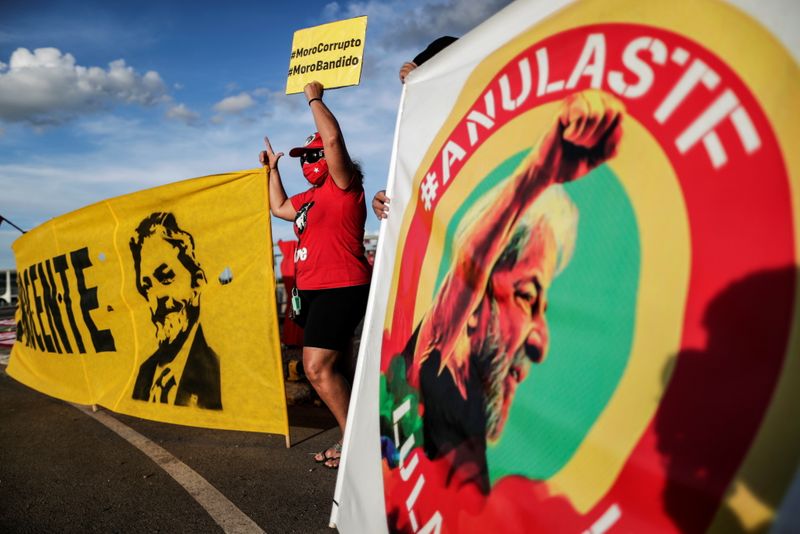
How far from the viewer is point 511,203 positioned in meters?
1.71

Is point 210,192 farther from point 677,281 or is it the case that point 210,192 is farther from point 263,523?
point 677,281

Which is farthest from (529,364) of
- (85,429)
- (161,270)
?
(85,429)

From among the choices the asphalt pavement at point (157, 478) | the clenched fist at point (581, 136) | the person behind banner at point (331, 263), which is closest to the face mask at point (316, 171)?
the person behind banner at point (331, 263)

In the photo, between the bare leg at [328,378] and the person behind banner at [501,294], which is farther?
the bare leg at [328,378]

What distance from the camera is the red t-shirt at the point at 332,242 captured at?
10.9 feet

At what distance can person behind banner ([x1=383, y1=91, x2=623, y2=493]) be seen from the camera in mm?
1480

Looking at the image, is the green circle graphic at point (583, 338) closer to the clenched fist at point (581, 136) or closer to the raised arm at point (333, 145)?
the clenched fist at point (581, 136)

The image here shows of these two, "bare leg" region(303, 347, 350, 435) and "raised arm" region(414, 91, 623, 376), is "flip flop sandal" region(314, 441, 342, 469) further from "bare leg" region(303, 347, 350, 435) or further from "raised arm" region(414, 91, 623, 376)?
"raised arm" region(414, 91, 623, 376)

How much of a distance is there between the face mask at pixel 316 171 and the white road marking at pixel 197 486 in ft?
A: 6.26

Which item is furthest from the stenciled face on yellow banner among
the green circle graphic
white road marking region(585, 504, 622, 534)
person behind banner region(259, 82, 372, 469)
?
white road marking region(585, 504, 622, 534)

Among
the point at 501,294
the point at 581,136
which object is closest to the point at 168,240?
the point at 501,294

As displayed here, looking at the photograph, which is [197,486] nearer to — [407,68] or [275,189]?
[275,189]

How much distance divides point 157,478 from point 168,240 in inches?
75.9

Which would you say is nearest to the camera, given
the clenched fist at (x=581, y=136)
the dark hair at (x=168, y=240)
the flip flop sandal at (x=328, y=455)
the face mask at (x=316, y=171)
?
the clenched fist at (x=581, y=136)
